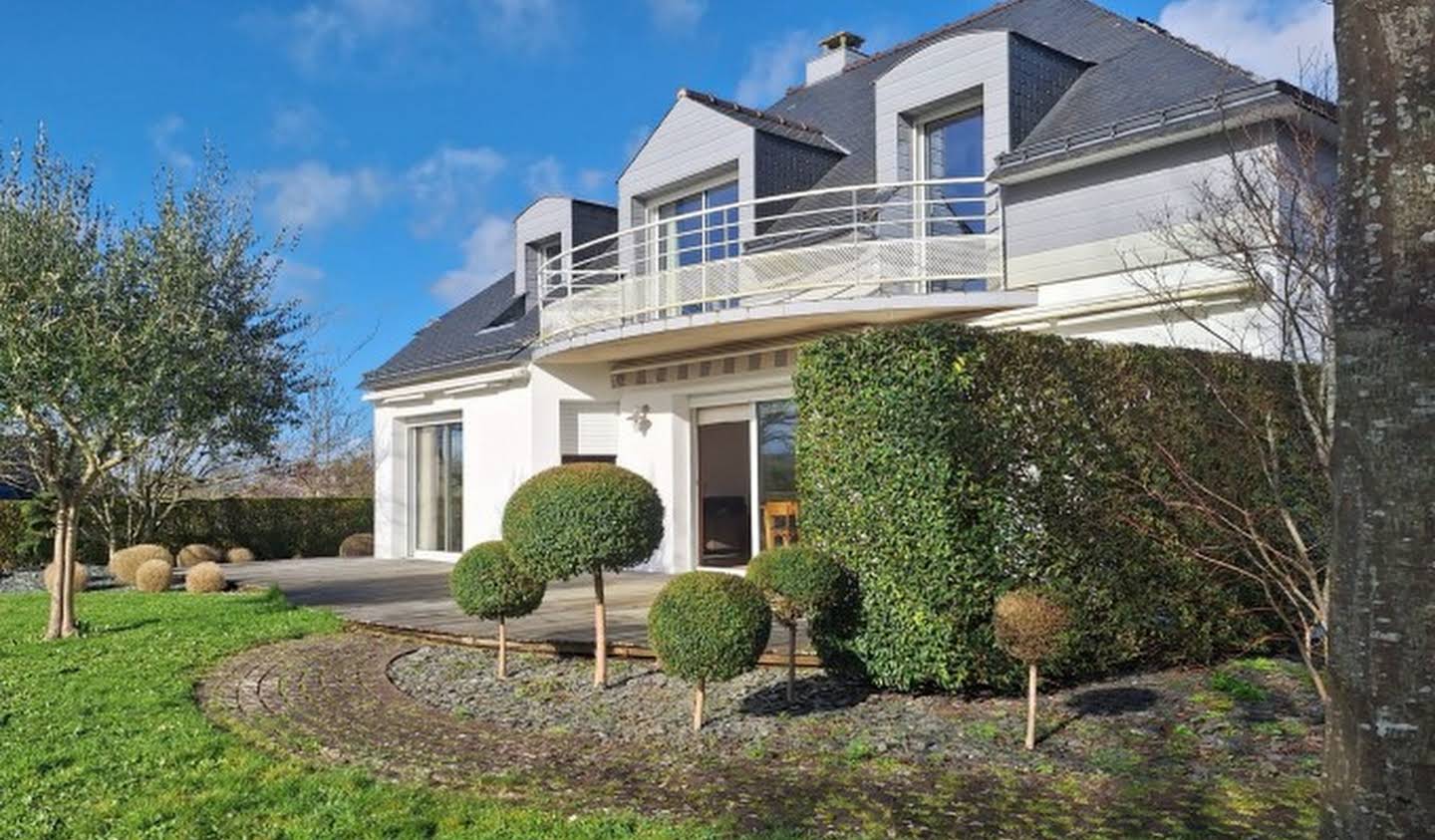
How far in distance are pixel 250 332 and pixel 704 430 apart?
6.89 m

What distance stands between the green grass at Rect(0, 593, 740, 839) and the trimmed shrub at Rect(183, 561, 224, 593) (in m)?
6.19

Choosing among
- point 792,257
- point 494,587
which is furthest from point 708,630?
point 792,257

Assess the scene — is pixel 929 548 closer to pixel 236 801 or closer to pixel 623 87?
pixel 236 801

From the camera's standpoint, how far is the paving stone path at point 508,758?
16.6 ft


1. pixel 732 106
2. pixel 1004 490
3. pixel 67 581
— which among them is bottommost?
pixel 67 581

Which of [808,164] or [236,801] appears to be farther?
Answer: [808,164]

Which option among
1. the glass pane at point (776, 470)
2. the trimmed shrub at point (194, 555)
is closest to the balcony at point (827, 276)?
the glass pane at point (776, 470)

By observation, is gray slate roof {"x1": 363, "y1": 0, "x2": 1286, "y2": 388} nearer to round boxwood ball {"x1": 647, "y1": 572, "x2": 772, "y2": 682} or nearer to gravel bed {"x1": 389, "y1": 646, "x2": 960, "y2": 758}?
gravel bed {"x1": 389, "y1": 646, "x2": 960, "y2": 758}

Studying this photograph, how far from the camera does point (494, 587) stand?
824cm

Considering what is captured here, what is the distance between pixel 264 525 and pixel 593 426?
10.9 m

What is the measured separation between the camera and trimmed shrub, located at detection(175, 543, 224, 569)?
20.3 meters

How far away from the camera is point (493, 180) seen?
25141 millimetres

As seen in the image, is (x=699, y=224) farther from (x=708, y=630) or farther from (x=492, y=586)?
(x=708, y=630)

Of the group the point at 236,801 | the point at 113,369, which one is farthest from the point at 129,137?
the point at 236,801
